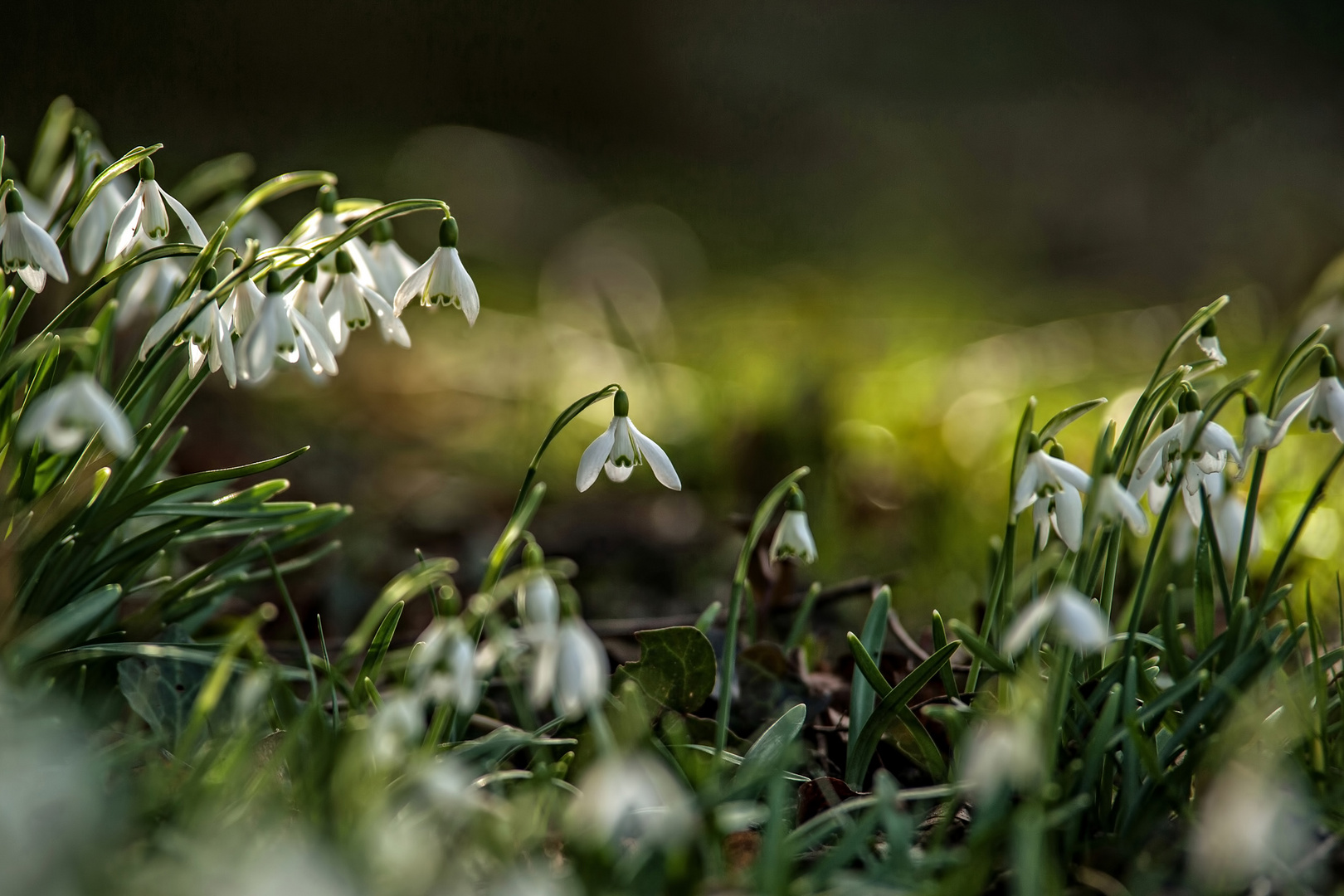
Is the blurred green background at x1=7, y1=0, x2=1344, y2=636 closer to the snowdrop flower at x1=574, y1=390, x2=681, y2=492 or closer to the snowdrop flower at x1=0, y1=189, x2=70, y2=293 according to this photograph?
the snowdrop flower at x1=574, y1=390, x2=681, y2=492

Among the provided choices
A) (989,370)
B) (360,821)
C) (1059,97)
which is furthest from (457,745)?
(1059,97)

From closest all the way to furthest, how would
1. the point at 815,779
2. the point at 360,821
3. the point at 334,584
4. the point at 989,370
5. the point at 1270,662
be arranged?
1. the point at 360,821
2. the point at 1270,662
3. the point at 815,779
4. the point at 334,584
5. the point at 989,370

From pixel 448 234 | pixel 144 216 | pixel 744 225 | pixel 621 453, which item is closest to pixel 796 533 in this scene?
pixel 621 453

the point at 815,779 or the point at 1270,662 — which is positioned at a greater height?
the point at 1270,662

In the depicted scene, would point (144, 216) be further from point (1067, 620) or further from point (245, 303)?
point (1067, 620)

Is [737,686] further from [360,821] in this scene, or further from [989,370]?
[989,370]

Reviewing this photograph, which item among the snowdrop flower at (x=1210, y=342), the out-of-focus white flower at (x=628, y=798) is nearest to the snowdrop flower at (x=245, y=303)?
the out-of-focus white flower at (x=628, y=798)
